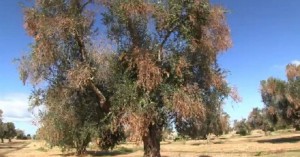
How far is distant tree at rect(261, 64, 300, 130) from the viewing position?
68438mm

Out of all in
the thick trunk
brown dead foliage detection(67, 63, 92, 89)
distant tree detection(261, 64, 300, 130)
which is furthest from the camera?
distant tree detection(261, 64, 300, 130)

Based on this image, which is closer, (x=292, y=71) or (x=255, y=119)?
(x=292, y=71)

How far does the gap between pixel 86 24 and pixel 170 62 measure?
557 cm


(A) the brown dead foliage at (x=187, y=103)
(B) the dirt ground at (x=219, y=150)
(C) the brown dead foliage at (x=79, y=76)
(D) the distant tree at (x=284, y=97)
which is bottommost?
(B) the dirt ground at (x=219, y=150)

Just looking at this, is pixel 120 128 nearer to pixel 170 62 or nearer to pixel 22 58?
pixel 170 62

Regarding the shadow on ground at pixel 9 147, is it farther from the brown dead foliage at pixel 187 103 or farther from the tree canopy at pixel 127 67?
the brown dead foliage at pixel 187 103

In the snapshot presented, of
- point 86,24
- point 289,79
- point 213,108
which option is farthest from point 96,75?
point 289,79

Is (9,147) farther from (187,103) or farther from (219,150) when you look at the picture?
(187,103)

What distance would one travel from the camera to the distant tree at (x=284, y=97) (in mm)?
68438

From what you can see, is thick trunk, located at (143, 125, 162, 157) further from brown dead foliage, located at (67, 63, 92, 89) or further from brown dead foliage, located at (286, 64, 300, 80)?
brown dead foliage, located at (286, 64, 300, 80)

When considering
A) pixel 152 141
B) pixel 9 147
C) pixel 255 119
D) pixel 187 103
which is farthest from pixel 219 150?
pixel 255 119

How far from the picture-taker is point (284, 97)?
71.8 m

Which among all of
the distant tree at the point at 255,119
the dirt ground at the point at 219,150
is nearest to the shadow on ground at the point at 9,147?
the dirt ground at the point at 219,150

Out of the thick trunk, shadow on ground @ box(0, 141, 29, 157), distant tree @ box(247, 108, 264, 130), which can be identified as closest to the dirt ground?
shadow on ground @ box(0, 141, 29, 157)
